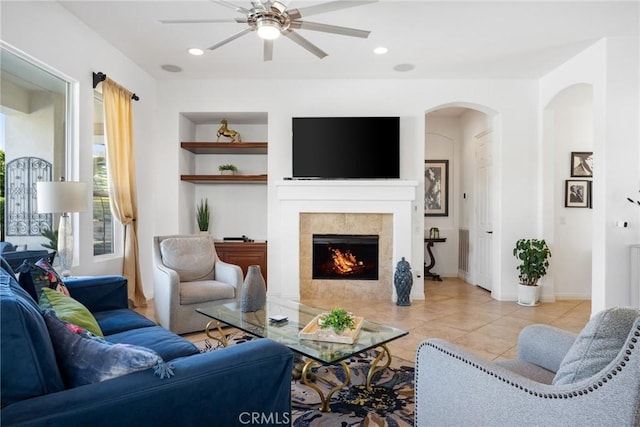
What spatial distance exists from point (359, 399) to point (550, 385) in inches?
50.2

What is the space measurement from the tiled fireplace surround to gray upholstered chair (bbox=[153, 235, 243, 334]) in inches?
48.6

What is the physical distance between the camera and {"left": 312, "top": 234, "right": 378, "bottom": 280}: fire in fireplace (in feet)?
16.0

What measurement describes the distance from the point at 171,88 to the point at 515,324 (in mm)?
4995

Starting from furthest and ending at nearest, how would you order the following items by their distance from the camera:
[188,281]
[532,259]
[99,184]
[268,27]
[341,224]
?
[341,224]
[532,259]
[99,184]
[188,281]
[268,27]

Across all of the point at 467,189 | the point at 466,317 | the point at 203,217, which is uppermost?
the point at 467,189

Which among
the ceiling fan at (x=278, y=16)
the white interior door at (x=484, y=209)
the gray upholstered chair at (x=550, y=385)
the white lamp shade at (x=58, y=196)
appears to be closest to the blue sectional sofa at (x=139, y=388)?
the gray upholstered chair at (x=550, y=385)

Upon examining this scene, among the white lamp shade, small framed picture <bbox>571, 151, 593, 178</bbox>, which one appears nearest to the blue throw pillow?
the white lamp shade

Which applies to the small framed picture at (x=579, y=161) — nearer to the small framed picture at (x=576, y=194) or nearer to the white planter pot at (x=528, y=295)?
the small framed picture at (x=576, y=194)

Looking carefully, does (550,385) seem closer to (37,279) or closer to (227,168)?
(37,279)

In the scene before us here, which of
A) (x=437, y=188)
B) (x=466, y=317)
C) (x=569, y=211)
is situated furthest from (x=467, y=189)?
(x=466, y=317)

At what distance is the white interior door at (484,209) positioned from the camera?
530cm

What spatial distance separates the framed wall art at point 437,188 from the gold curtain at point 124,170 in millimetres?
4682

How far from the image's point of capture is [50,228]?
317 centimetres

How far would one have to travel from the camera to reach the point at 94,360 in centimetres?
112
